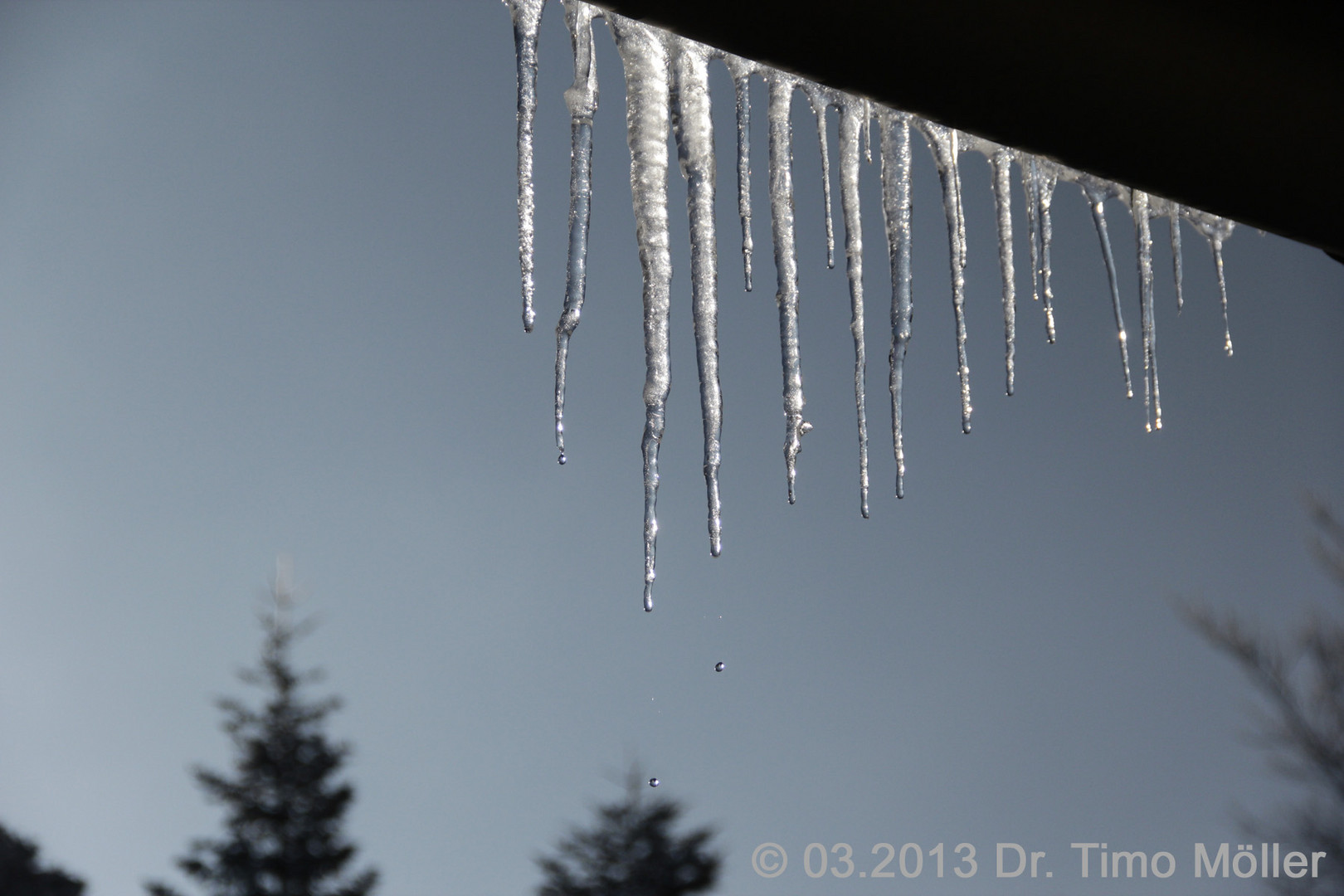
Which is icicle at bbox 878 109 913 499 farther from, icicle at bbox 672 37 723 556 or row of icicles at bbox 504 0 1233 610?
icicle at bbox 672 37 723 556

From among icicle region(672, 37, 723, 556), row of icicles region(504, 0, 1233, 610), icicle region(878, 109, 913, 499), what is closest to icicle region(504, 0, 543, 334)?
row of icicles region(504, 0, 1233, 610)

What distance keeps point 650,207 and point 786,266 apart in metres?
0.20

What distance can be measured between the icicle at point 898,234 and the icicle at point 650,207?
0.89 ft

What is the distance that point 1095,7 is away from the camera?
352mm

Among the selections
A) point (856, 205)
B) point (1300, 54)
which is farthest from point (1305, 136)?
point (856, 205)

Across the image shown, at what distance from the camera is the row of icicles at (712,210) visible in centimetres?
72

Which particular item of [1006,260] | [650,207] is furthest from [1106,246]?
[650,207]

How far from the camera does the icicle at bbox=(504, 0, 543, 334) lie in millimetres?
802

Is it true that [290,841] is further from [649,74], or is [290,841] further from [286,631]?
[649,74]

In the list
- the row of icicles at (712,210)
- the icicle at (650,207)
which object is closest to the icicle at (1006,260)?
the row of icicles at (712,210)

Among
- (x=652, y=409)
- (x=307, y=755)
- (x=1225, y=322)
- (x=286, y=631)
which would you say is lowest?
(x=652, y=409)

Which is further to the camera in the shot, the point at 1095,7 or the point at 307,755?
the point at 307,755

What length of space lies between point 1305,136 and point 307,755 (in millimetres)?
15059

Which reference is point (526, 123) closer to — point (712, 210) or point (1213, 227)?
point (712, 210)
